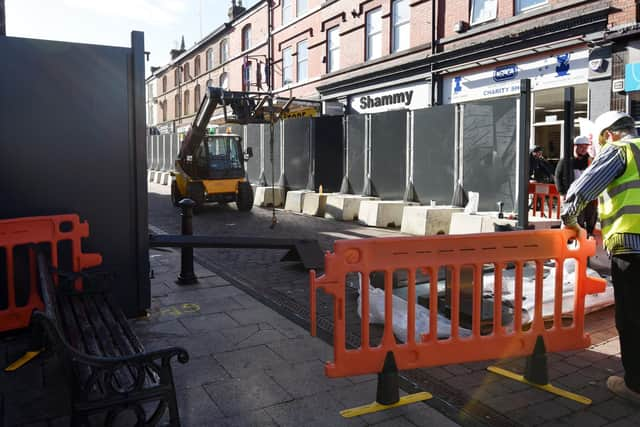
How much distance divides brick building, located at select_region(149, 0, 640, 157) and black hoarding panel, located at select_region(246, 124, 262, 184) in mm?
3214

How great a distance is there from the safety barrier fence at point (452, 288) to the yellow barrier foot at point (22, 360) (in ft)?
7.96

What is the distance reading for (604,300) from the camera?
5672mm

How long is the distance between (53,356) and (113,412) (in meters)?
2.10

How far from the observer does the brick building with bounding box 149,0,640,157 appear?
12203 millimetres

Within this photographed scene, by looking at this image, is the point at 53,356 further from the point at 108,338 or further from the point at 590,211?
the point at 590,211

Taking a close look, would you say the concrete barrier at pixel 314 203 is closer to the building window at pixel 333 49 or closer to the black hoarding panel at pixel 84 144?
the building window at pixel 333 49

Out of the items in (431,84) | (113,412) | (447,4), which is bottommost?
(113,412)

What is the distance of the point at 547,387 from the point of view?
3775mm

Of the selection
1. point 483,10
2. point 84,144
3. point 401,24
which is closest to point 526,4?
point 483,10

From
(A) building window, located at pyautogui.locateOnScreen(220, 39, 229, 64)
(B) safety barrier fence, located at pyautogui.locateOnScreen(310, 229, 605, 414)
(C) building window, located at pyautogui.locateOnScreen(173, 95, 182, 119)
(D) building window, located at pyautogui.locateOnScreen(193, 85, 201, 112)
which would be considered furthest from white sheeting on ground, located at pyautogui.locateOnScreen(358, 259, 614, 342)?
(C) building window, located at pyautogui.locateOnScreen(173, 95, 182, 119)

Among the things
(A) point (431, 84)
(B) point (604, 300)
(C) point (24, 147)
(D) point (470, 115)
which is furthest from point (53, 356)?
(A) point (431, 84)

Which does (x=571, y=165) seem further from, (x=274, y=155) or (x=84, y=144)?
(x=274, y=155)

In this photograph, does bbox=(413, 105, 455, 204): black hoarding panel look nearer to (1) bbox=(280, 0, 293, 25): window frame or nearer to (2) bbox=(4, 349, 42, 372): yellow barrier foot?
(2) bbox=(4, 349, 42, 372): yellow barrier foot

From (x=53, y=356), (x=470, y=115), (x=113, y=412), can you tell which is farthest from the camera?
(x=470, y=115)
